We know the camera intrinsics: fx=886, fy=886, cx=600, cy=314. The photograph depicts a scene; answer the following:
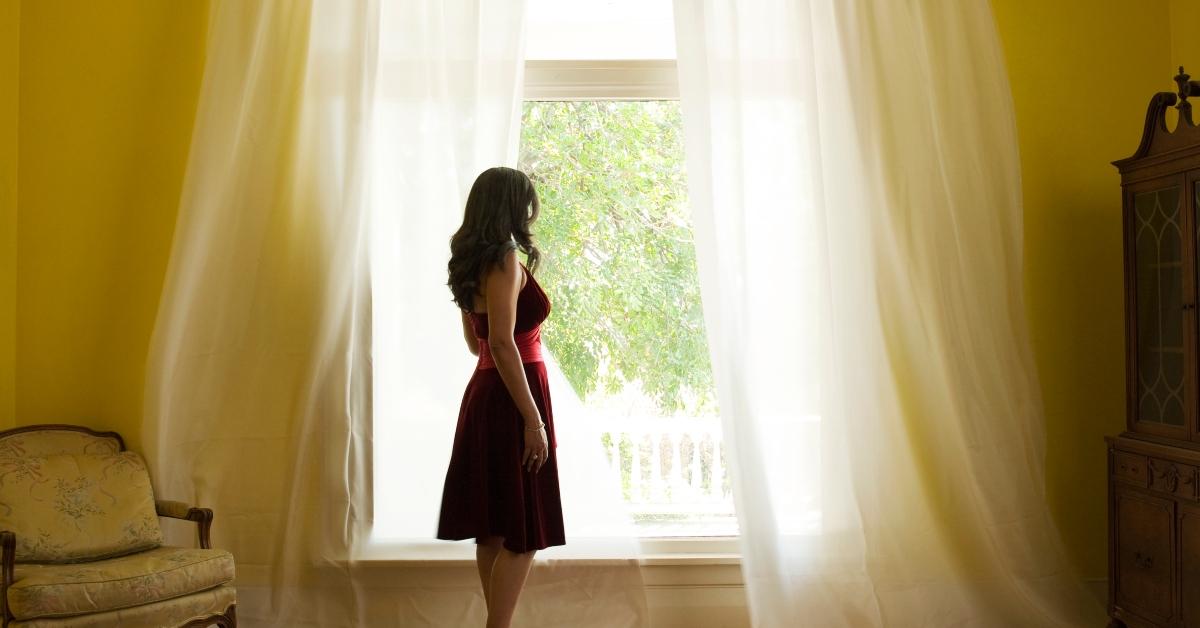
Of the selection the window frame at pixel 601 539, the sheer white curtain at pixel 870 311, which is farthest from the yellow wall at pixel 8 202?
the sheer white curtain at pixel 870 311

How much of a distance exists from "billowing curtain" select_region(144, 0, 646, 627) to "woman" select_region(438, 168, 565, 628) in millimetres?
410

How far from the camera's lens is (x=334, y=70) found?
3162 mm

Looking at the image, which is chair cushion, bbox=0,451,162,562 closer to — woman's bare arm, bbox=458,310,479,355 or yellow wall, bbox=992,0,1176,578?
woman's bare arm, bbox=458,310,479,355

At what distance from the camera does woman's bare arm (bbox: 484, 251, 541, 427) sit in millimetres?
2602

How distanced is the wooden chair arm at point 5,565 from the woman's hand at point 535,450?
1.48 m

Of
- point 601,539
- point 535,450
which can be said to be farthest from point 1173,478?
point 535,450

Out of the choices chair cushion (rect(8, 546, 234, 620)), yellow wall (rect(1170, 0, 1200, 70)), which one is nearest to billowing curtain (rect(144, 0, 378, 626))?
chair cushion (rect(8, 546, 234, 620))

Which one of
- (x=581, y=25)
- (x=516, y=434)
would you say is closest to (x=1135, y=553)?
(x=516, y=434)

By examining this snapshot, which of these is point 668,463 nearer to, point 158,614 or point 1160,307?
point 1160,307

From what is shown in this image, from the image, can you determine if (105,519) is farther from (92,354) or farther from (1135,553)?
(1135,553)

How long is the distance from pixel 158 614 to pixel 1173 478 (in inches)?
122

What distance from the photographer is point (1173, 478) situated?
270cm

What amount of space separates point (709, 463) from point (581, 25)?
6.38 feet

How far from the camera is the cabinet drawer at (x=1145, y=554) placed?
2713 mm
